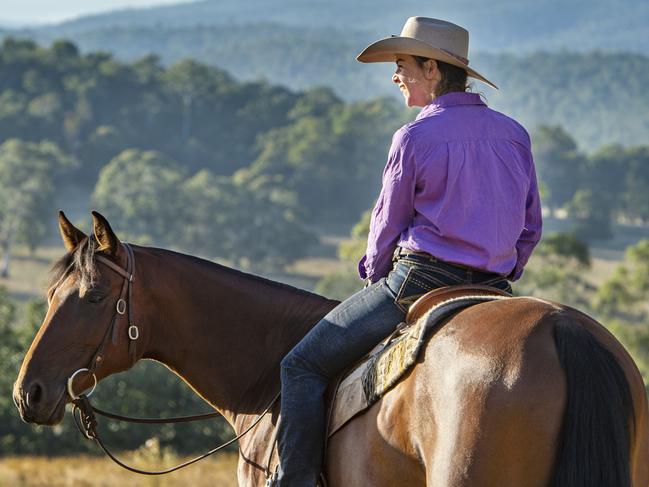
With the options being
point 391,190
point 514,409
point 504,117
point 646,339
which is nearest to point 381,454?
point 514,409

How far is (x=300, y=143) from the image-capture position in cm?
15750

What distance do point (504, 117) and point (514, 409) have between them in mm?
1614

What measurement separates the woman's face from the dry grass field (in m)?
14.7

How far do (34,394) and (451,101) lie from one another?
2380 millimetres

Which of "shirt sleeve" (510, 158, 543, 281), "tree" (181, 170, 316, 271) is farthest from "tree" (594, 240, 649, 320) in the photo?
"shirt sleeve" (510, 158, 543, 281)

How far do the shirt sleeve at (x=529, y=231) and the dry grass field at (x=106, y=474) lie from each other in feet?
47.3

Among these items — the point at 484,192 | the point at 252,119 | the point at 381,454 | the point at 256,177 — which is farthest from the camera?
the point at 252,119

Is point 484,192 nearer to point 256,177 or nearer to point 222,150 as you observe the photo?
point 256,177

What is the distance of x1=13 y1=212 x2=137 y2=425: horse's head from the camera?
5031mm

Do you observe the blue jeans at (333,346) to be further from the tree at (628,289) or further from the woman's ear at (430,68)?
the tree at (628,289)

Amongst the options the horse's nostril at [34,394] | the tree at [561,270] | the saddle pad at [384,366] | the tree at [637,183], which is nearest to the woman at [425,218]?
the saddle pad at [384,366]

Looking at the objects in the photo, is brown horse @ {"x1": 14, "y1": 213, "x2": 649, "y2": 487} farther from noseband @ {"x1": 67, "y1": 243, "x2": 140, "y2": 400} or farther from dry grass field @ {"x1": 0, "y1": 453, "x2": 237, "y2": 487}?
dry grass field @ {"x1": 0, "y1": 453, "x2": 237, "y2": 487}

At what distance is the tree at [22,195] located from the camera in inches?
4272

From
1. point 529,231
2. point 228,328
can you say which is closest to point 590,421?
point 529,231
